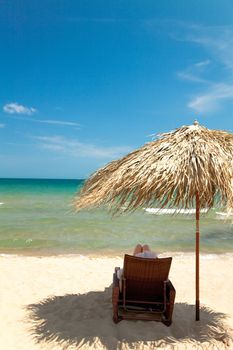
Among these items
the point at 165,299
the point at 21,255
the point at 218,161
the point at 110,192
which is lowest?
the point at 21,255

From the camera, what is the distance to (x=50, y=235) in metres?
13.1

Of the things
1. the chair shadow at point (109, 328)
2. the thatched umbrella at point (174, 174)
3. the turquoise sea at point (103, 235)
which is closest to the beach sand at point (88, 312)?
the chair shadow at point (109, 328)

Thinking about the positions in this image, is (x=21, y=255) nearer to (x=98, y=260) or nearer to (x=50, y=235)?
(x=98, y=260)

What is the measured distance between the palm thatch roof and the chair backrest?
65 centimetres

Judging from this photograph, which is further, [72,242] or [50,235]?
[50,235]

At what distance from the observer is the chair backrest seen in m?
4.11

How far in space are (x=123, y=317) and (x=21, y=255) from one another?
603 centimetres

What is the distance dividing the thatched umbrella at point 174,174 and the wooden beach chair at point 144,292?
0.71 metres

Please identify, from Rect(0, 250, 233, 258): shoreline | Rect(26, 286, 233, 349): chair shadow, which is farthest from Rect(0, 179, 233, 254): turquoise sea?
Rect(26, 286, 233, 349): chair shadow

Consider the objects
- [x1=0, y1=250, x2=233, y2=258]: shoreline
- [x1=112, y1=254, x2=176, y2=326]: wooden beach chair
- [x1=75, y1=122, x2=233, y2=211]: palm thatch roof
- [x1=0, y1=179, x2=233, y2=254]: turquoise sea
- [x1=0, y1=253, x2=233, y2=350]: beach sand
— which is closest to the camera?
[x1=75, y1=122, x2=233, y2=211]: palm thatch roof

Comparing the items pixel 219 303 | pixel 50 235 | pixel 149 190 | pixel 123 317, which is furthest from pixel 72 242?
pixel 149 190

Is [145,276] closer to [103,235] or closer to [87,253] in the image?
[87,253]

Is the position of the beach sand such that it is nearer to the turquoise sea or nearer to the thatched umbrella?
the thatched umbrella

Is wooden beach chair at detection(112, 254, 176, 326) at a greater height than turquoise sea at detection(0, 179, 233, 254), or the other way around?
wooden beach chair at detection(112, 254, 176, 326)
